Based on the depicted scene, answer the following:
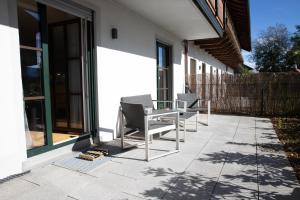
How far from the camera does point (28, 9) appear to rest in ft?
11.1

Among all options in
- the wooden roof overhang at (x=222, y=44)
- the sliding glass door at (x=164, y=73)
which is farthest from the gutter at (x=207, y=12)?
the wooden roof overhang at (x=222, y=44)

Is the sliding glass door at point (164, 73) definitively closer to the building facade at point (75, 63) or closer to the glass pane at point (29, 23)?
the building facade at point (75, 63)

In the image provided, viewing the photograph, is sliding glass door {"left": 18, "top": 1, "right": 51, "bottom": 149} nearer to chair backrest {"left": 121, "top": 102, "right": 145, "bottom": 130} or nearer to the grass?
chair backrest {"left": 121, "top": 102, "right": 145, "bottom": 130}

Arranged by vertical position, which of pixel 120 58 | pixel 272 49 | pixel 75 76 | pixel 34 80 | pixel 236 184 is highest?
pixel 272 49

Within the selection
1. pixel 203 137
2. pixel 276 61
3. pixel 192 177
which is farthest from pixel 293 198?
pixel 276 61

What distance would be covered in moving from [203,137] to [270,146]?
3.97 feet

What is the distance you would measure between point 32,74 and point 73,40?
1.37 metres

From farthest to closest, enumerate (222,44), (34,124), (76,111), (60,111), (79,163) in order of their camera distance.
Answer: (222,44) < (60,111) < (76,111) < (34,124) < (79,163)

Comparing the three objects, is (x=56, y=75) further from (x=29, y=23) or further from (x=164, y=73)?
(x=164, y=73)

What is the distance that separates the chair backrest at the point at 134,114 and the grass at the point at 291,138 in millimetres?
2118

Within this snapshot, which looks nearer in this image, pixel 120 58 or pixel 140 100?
pixel 120 58

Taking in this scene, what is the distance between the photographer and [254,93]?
788 cm

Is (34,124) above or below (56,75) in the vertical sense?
below

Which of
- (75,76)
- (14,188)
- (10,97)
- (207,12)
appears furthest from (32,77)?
(207,12)
